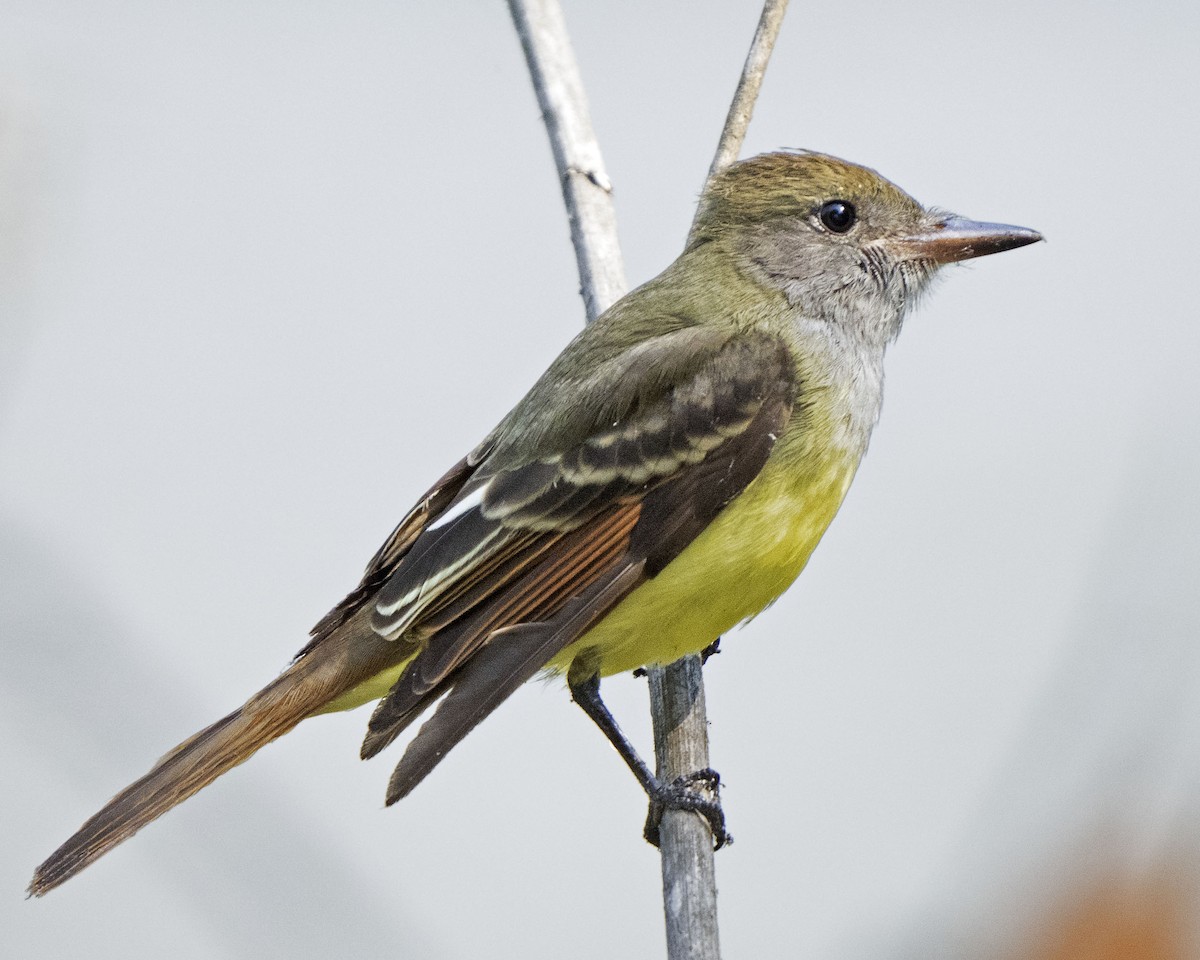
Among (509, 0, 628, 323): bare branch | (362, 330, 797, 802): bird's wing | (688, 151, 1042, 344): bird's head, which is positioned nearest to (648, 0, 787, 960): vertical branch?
(688, 151, 1042, 344): bird's head

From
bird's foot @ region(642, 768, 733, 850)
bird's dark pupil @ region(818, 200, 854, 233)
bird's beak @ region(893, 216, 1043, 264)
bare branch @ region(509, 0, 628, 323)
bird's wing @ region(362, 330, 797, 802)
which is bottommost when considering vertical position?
bird's foot @ region(642, 768, 733, 850)

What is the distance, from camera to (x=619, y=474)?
3516 millimetres

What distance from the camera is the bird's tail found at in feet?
11.0

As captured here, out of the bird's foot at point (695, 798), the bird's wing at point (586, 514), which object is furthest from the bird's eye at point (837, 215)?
the bird's foot at point (695, 798)

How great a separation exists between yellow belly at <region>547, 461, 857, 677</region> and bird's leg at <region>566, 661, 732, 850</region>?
299 millimetres

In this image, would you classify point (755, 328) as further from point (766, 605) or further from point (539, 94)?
point (539, 94)

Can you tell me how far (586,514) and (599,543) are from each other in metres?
0.09

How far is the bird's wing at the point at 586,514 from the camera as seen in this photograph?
3.34m

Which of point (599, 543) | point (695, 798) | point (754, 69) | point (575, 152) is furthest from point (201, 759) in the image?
point (754, 69)

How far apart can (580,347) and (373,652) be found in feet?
3.37

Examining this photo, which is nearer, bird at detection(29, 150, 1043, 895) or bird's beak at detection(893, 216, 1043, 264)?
bird at detection(29, 150, 1043, 895)

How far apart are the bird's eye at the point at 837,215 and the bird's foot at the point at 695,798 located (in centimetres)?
163

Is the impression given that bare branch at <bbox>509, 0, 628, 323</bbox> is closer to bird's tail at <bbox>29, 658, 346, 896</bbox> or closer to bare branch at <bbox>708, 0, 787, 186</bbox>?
bare branch at <bbox>708, 0, 787, 186</bbox>

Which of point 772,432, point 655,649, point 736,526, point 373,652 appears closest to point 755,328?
point 772,432
